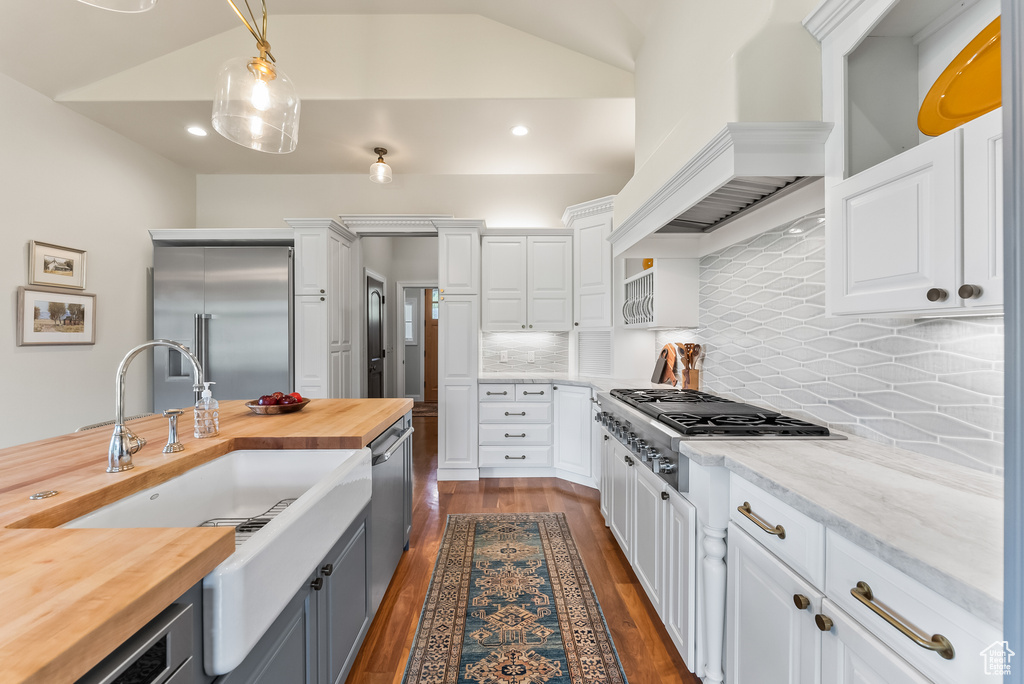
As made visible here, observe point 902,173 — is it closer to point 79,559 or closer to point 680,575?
point 680,575

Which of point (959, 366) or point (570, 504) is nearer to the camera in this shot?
point (959, 366)

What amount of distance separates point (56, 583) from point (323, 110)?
3.20 m

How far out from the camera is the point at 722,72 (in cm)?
146

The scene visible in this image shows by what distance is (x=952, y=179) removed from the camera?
91 cm

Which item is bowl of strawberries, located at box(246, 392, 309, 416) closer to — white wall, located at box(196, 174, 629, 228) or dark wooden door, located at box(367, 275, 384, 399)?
white wall, located at box(196, 174, 629, 228)

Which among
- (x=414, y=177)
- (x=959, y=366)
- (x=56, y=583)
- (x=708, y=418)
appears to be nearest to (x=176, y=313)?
(x=414, y=177)

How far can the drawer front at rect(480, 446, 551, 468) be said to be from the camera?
12.4 feet

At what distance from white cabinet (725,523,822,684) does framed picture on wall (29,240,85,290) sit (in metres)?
4.19

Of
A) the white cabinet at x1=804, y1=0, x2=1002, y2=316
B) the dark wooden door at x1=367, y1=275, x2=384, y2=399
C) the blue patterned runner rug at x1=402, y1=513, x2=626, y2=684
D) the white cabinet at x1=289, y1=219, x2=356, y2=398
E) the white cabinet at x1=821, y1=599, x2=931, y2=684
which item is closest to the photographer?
the white cabinet at x1=821, y1=599, x2=931, y2=684

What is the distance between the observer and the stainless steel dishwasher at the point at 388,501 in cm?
179

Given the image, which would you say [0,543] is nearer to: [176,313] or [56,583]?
[56,583]

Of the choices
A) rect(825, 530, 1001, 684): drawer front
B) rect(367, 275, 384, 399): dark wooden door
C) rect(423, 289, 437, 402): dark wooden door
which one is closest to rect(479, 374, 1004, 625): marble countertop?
rect(825, 530, 1001, 684): drawer front

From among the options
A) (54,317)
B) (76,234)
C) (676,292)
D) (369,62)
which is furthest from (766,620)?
(76,234)

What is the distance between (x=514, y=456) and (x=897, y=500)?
10.0 feet
